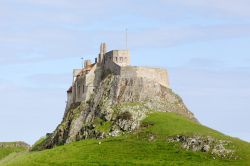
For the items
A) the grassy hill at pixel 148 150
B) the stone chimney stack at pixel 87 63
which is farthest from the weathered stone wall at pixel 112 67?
the grassy hill at pixel 148 150

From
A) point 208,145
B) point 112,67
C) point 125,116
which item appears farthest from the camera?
point 112,67

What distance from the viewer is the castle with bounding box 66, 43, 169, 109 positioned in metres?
172

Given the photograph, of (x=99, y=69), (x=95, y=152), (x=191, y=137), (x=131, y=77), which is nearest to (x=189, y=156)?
(x=191, y=137)

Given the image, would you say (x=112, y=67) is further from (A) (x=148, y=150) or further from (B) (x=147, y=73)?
(A) (x=148, y=150)

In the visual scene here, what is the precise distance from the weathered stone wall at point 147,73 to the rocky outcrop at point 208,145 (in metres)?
32.7

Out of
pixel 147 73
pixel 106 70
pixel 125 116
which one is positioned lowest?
pixel 125 116

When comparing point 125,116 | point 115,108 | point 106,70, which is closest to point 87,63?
point 106,70

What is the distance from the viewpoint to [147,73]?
174250 mm

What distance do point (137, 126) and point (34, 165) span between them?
87.3 feet

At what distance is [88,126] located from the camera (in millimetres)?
164625

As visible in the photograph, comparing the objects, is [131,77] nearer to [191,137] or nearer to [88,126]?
[88,126]

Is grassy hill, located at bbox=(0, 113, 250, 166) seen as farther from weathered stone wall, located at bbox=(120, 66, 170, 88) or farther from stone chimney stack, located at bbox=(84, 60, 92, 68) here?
stone chimney stack, located at bbox=(84, 60, 92, 68)

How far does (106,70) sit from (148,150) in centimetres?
4299

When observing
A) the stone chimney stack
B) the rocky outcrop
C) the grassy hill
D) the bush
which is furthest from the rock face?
the rocky outcrop
